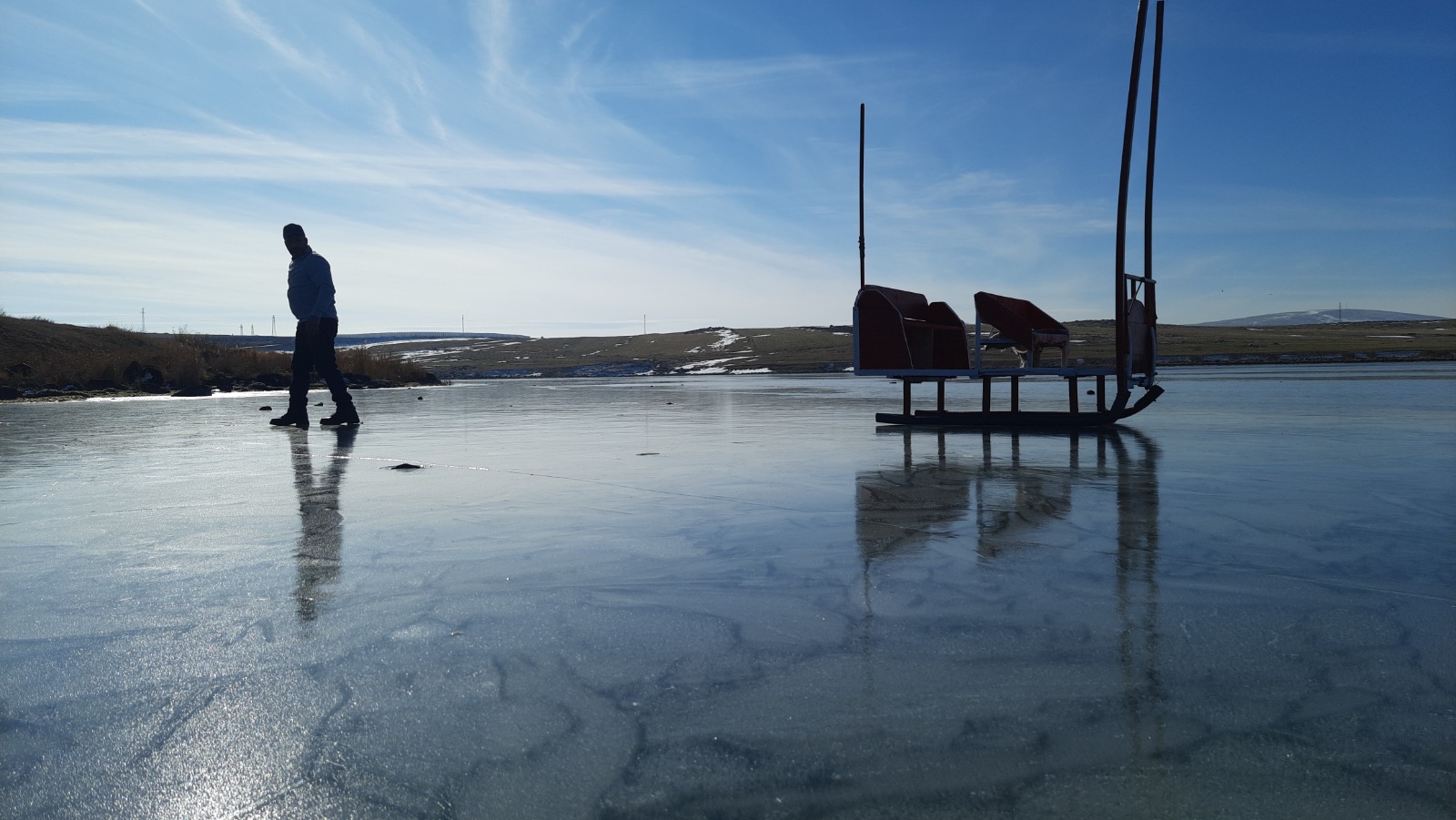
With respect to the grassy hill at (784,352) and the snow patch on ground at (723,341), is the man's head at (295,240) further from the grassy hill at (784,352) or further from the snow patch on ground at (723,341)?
the snow patch on ground at (723,341)

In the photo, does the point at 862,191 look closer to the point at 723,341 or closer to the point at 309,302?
the point at 309,302

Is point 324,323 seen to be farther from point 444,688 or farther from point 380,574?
point 444,688

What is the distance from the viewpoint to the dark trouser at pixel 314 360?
1231 cm

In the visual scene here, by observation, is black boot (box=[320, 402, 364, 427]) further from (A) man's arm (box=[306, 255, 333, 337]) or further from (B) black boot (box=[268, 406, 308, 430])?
(A) man's arm (box=[306, 255, 333, 337])

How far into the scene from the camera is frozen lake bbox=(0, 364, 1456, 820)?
6.23 feet

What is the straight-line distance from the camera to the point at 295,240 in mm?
12203

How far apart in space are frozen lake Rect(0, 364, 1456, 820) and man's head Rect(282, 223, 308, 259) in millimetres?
6550

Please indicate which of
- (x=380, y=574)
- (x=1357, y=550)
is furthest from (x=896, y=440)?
(x=380, y=574)

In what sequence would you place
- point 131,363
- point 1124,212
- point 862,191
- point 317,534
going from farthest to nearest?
point 131,363 → point 862,191 → point 1124,212 → point 317,534

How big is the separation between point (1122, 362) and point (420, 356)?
11068 cm

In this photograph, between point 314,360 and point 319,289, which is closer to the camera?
point 319,289

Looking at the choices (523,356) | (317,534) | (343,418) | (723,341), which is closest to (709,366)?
(523,356)

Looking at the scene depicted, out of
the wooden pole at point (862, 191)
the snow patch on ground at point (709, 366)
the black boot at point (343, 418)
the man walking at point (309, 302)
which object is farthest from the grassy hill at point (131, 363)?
the snow patch on ground at point (709, 366)

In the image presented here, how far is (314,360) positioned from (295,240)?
1.64m
